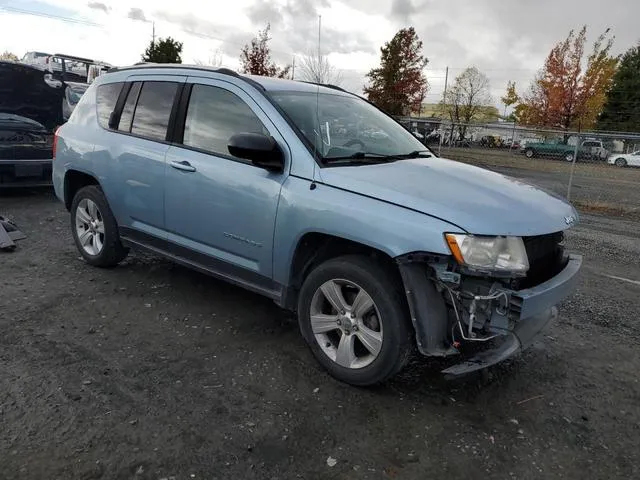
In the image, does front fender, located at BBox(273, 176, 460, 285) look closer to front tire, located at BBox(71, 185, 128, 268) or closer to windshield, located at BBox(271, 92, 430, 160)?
windshield, located at BBox(271, 92, 430, 160)

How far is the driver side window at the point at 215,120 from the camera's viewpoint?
3768 mm

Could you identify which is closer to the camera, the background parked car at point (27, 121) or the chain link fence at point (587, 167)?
the background parked car at point (27, 121)

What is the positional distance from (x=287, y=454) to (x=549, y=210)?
207 centimetres

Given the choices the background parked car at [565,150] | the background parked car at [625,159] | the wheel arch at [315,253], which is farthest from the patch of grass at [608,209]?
the wheel arch at [315,253]

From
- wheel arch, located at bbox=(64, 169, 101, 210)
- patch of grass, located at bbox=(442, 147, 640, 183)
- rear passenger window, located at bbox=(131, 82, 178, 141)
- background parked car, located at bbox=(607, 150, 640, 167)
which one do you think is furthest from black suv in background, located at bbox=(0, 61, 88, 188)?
background parked car, located at bbox=(607, 150, 640, 167)

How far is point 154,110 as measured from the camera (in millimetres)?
4414

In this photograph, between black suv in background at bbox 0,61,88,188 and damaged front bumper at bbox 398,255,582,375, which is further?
black suv in background at bbox 0,61,88,188

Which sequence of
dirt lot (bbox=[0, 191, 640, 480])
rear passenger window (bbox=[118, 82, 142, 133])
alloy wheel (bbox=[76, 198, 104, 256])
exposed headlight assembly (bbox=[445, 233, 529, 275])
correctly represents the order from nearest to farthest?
dirt lot (bbox=[0, 191, 640, 480]) → exposed headlight assembly (bbox=[445, 233, 529, 275]) → rear passenger window (bbox=[118, 82, 142, 133]) → alloy wheel (bbox=[76, 198, 104, 256])

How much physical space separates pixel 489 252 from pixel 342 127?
1.60 m

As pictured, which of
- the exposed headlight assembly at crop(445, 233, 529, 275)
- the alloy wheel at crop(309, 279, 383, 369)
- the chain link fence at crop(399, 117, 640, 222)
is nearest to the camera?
the exposed headlight assembly at crop(445, 233, 529, 275)

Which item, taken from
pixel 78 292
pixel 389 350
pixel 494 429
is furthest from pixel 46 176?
pixel 494 429

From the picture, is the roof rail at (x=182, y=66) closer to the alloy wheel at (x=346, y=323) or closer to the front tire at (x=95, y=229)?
the front tire at (x=95, y=229)

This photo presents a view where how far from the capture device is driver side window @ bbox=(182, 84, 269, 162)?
148 inches

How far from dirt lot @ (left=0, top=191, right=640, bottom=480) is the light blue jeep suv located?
31cm
